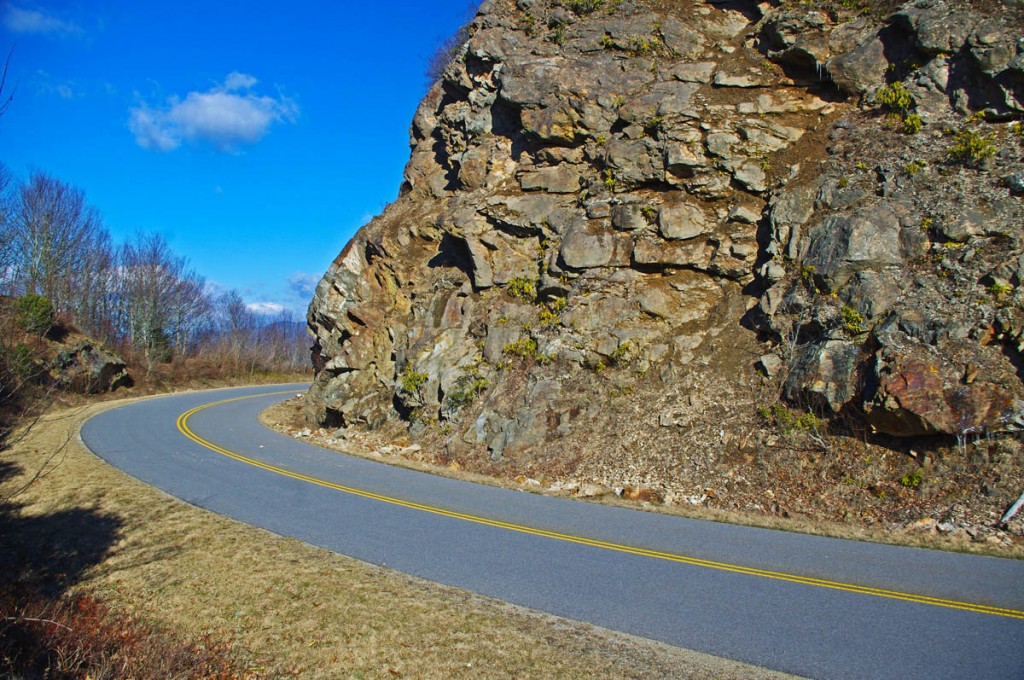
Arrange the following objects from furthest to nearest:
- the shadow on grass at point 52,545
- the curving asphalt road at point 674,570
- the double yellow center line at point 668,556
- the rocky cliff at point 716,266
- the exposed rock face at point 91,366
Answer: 1. the exposed rock face at point 91,366
2. the rocky cliff at point 716,266
3. the shadow on grass at point 52,545
4. the double yellow center line at point 668,556
5. the curving asphalt road at point 674,570

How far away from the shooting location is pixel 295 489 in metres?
12.5

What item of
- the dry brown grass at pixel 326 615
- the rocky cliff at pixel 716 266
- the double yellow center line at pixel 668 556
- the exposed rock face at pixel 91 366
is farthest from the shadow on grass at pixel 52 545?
the exposed rock face at pixel 91 366

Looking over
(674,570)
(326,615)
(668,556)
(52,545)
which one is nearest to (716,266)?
(668,556)

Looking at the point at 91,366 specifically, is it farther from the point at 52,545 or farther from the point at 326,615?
the point at 326,615

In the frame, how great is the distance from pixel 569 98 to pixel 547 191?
3.04m

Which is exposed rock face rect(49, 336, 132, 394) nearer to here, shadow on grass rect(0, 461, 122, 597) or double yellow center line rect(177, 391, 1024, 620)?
double yellow center line rect(177, 391, 1024, 620)

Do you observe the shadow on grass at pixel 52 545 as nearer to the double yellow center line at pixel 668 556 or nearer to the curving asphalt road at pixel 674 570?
the curving asphalt road at pixel 674 570

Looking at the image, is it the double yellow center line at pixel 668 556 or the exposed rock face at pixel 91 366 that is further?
the exposed rock face at pixel 91 366

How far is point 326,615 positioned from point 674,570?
419 cm

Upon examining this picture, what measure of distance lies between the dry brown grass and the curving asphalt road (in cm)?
38

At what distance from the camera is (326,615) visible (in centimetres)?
661

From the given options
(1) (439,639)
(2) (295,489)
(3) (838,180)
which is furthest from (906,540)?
(2) (295,489)

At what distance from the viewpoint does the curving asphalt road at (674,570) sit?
5770mm

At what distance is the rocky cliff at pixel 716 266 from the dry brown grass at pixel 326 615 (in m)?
6.36
